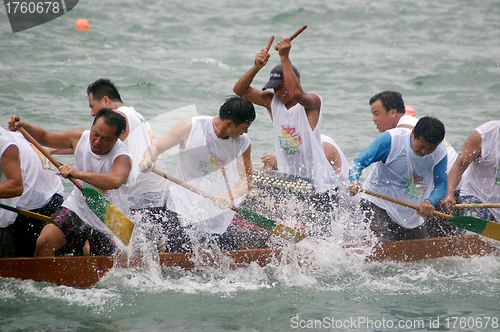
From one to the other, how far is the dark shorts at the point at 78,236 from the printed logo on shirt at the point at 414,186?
2545 millimetres

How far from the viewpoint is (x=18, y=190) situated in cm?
341

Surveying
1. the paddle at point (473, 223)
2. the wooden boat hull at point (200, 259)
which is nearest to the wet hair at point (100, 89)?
the wooden boat hull at point (200, 259)

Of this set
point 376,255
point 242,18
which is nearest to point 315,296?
point 376,255

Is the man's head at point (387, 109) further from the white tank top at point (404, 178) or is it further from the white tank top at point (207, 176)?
the white tank top at point (207, 176)

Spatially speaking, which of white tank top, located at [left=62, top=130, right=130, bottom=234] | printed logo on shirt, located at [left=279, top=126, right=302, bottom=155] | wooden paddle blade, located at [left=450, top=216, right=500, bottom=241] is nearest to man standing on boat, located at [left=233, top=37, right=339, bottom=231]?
printed logo on shirt, located at [left=279, top=126, right=302, bottom=155]

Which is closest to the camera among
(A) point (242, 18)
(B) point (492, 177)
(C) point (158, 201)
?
(C) point (158, 201)

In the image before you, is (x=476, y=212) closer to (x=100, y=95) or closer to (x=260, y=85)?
(x=100, y=95)

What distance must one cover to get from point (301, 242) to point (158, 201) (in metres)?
1.28

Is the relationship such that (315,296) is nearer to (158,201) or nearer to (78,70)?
(158,201)

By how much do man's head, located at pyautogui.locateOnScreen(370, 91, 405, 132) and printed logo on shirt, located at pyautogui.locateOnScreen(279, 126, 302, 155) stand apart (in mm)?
952

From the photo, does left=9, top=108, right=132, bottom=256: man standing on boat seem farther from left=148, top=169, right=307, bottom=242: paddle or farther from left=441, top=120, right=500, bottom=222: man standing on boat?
left=441, top=120, right=500, bottom=222: man standing on boat

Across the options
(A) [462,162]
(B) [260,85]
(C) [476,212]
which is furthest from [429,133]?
(B) [260,85]

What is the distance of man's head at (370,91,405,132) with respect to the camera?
4754mm

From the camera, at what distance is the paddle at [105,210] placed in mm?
3508
